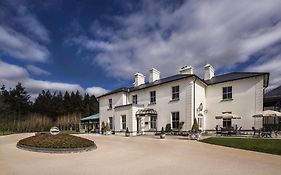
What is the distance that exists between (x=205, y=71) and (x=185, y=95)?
667cm

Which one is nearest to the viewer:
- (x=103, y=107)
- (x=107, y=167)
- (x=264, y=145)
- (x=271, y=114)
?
(x=107, y=167)

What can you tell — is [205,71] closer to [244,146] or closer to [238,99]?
[238,99]

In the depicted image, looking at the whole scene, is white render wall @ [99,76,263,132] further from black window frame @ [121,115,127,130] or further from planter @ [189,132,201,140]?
planter @ [189,132,201,140]

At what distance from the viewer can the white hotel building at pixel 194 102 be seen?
20.3 meters

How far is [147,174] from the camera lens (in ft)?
20.5

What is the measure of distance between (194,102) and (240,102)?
4517mm

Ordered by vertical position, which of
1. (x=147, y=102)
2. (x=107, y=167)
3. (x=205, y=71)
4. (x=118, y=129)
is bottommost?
(x=118, y=129)

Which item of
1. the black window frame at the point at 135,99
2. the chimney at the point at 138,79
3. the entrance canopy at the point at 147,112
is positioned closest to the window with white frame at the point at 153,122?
the entrance canopy at the point at 147,112

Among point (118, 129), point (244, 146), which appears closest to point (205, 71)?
point (118, 129)

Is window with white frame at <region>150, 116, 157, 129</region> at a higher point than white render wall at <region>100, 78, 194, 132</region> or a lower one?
lower

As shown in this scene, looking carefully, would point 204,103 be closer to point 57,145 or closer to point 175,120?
point 175,120

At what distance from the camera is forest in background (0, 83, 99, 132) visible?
34438 mm

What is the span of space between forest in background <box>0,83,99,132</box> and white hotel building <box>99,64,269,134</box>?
1754 centimetres

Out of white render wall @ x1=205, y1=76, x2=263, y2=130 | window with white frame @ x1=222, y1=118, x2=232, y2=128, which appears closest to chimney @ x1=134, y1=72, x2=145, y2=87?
white render wall @ x1=205, y1=76, x2=263, y2=130
